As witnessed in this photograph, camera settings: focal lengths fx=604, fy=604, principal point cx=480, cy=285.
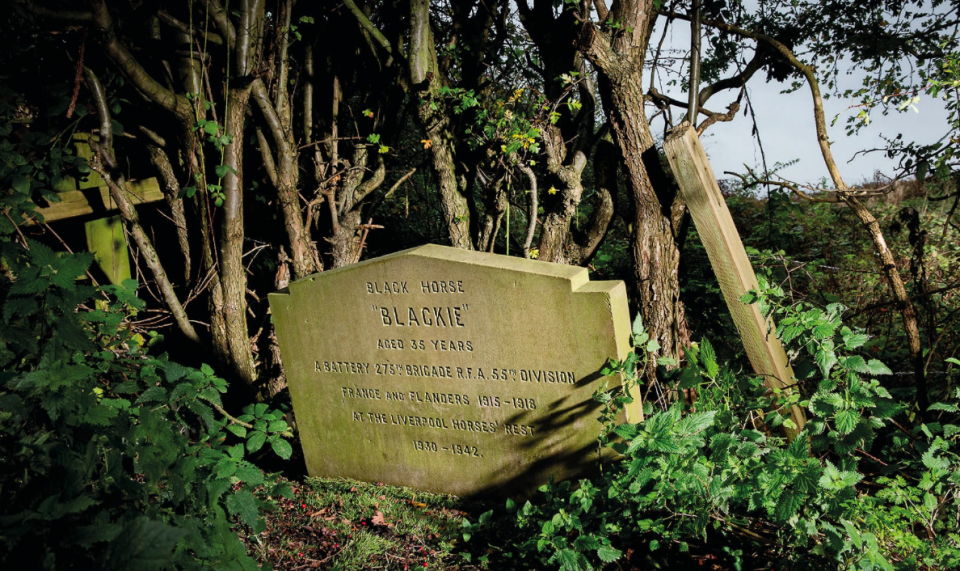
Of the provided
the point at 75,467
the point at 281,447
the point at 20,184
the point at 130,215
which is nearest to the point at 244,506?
the point at 75,467

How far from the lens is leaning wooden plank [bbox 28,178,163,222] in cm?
434

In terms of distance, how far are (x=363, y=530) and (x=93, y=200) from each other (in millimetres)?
3177

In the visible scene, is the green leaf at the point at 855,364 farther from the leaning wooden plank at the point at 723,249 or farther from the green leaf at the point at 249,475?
the green leaf at the point at 249,475

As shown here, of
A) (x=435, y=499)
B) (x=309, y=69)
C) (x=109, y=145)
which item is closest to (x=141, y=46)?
(x=109, y=145)

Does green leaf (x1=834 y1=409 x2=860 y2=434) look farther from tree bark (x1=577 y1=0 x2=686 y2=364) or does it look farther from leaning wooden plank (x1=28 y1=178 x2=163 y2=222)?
leaning wooden plank (x1=28 y1=178 x2=163 y2=222)

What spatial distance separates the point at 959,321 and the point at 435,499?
3.74 m

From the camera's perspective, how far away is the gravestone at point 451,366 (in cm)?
333

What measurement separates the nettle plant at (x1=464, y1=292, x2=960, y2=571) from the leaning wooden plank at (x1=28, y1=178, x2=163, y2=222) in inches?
148

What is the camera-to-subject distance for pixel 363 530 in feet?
11.4

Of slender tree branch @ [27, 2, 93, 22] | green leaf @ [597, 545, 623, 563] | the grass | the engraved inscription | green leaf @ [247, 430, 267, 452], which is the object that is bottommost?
the grass

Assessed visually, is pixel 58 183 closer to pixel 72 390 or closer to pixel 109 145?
pixel 109 145

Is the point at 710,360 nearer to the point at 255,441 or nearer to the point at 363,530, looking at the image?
the point at 363,530

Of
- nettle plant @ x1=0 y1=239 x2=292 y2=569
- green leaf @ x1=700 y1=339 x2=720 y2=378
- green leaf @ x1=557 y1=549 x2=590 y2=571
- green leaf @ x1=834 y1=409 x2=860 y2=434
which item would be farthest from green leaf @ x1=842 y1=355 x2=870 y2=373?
nettle plant @ x1=0 y1=239 x2=292 y2=569

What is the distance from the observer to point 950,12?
438 centimetres
